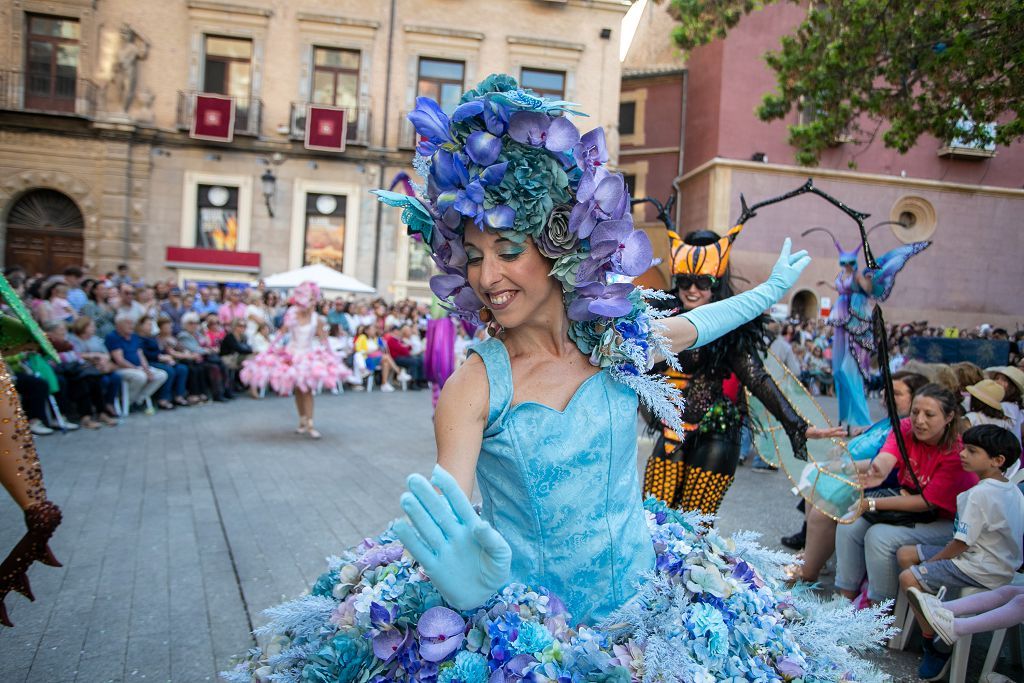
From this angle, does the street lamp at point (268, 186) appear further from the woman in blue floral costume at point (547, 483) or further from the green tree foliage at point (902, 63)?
the woman in blue floral costume at point (547, 483)

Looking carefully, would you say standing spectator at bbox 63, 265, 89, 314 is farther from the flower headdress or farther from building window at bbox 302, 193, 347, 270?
the flower headdress

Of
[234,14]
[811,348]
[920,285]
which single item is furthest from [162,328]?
[920,285]

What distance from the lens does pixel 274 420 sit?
34.6 ft

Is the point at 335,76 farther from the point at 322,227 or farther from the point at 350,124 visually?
the point at 322,227

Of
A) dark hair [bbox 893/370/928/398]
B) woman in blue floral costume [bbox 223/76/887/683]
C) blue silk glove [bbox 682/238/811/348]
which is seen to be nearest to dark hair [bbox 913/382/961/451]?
dark hair [bbox 893/370/928/398]

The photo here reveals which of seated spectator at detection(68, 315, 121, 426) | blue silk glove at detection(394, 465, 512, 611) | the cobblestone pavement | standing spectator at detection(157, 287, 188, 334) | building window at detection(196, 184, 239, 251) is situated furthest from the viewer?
building window at detection(196, 184, 239, 251)

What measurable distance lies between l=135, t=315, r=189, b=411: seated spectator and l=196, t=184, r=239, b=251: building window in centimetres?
1022

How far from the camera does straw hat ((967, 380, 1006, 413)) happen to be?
467 cm

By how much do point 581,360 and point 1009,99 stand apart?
20.5ft

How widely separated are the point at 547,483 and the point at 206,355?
38.8 ft

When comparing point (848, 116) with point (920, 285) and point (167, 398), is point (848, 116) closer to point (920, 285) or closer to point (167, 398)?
point (167, 398)

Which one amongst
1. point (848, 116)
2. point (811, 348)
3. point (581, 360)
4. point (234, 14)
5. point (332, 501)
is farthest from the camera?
point (234, 14)

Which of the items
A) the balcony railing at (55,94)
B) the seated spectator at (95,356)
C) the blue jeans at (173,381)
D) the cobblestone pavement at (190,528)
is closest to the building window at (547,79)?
the balcony railing at (55,94)

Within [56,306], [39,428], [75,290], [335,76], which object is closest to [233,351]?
[75,290]
